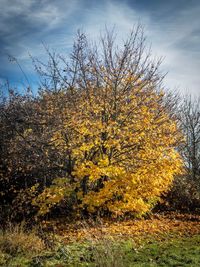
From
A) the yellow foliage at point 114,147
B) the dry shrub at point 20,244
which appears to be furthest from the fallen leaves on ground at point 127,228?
the dry shrub at point 20,244

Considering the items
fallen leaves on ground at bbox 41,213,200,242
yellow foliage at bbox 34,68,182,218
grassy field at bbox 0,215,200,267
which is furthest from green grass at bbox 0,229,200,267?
yellow foliage at bbox 34,68,182,218

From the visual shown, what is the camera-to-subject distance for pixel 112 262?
6211mm

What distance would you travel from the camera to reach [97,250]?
7.61 metres

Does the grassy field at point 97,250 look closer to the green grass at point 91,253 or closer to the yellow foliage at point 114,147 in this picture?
the green grass at point 91,253

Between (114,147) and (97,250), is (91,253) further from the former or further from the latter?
(114,147)

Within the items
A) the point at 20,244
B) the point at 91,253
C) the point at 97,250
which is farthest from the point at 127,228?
the point at 20,244

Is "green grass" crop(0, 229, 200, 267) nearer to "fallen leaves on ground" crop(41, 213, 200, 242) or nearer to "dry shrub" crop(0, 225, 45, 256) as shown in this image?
"dry shrub" crop(0, 225, 45, 256)

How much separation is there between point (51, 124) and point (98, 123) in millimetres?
2300

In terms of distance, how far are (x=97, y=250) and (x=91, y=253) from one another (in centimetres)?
56

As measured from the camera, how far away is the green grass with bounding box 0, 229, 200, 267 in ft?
24.0

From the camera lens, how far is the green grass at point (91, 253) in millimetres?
7309

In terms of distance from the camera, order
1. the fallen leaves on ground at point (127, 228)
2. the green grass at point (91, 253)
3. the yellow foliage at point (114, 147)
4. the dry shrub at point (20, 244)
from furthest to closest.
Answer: the yellow foliage at point (114, 147), the fallen leaves on ground at point (127, 228), the dry shrub at point (20, 244), the green grass at point (91, 253)

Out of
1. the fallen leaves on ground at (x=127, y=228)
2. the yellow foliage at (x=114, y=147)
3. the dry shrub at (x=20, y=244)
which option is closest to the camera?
the dry shrub at (x=20, y=244)

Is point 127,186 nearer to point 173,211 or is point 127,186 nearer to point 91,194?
point 91,194
